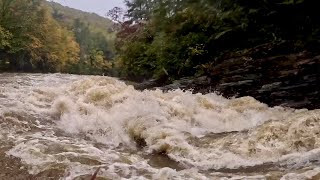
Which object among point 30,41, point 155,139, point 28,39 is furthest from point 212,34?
point 30,41

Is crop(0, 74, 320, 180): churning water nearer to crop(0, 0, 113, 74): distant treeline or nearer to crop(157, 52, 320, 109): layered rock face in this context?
crop(157, 52, 320, 109): layered rock face

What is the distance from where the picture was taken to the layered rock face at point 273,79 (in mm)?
9328

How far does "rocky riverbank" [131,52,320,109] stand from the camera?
933 centimetres

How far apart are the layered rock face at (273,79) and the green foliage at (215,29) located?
2.09ft

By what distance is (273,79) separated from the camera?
33.3 ft

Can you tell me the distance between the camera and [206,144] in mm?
7195

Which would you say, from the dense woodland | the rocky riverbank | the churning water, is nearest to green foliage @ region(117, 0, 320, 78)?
the dense woodland

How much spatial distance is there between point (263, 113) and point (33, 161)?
5288 mm

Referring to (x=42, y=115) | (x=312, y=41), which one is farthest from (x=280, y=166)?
(x=42, y=115)

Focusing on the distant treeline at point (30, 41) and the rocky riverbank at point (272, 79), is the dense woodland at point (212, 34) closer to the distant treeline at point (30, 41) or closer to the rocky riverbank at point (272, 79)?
the rocky riverbank at point (272, 79)

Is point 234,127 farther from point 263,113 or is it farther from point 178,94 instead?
point 178,94

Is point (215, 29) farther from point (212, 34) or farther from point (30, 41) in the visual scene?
point (30, 41)

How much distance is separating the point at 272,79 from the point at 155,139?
159 inches

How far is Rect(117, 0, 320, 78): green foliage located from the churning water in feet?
6.71
